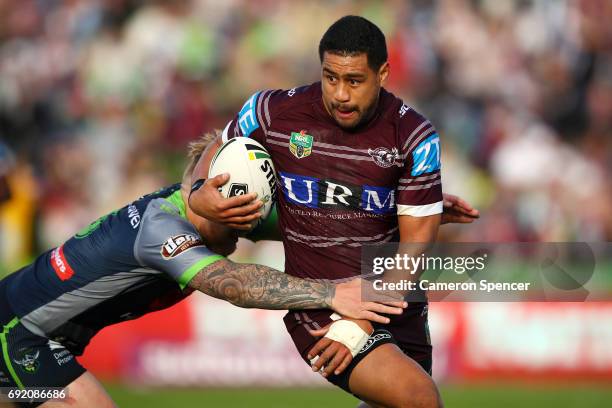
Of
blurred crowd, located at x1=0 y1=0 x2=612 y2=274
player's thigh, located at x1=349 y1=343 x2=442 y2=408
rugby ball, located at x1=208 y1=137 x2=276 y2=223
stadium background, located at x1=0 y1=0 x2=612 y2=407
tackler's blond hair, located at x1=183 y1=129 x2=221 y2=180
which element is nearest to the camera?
player's thigh, located at x1=349 y1=343 x2=442 y2=408

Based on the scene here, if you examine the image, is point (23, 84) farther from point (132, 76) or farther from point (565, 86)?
point (565, 86)

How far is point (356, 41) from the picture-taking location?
6.46m

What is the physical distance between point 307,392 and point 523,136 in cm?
489

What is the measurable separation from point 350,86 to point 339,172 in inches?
23.2

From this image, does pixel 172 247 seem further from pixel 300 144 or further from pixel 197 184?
pixel 300 144

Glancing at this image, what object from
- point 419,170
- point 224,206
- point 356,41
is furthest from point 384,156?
point 224,206

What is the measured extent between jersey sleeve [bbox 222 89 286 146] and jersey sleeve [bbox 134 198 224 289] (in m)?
0.66

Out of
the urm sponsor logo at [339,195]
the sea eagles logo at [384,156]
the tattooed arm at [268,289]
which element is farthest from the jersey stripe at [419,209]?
the tattooed arm at [268,289]

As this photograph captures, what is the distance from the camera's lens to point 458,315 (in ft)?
40.1

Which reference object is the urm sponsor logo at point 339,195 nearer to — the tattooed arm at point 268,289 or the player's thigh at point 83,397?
the tattooed arm at point 268,289

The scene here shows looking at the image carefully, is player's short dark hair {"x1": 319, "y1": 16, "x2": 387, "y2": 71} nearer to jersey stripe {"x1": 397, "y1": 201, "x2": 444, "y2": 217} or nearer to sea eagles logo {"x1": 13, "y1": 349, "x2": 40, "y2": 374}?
jersey stripe {"x1": 397, "y1": 201, "x2": 444, "y2": 217}

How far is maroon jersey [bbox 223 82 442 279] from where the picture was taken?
22.0 ft

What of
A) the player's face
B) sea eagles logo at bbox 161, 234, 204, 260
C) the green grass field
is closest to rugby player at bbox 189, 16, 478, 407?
the player's face

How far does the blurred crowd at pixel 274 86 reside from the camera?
14500 mm
